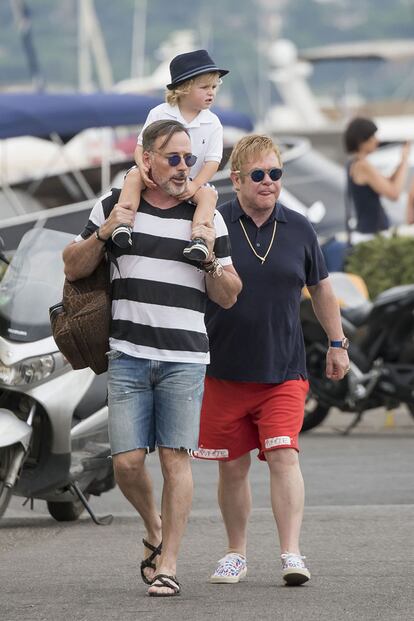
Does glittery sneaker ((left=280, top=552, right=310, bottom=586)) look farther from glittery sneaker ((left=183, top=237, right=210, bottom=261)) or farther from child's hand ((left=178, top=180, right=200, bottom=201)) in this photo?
child's hand ((left=178, top=180, right=200, bottom=201))

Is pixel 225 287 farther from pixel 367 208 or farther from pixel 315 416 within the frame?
pixel 367 208

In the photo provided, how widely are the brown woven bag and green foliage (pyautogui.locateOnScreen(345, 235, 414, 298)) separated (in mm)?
8015

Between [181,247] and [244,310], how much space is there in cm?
53

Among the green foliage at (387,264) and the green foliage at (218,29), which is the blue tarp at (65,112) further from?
the green foliage at (218,29)

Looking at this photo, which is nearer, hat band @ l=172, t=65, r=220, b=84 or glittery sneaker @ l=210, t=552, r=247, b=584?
glittery sneaker @ l=210, t=552, r=247, b=584

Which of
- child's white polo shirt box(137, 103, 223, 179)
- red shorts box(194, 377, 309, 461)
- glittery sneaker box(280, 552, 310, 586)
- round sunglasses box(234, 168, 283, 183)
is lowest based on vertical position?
glittery sneaker box(280, 552, 310, 586)

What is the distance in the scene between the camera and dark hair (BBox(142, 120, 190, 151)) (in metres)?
7.46

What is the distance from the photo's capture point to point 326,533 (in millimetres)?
9148

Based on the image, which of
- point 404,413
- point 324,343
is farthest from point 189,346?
point 404,413

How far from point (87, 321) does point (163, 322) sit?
0.30 m

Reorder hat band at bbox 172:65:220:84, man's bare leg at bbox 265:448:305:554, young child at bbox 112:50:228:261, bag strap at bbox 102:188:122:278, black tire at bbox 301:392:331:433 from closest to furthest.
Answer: young child at bbox 112:50:228:261 → bag strap at bbox 102:188:122:278 → man's bare leg at bbox 265:448:305:554 → hat band at bbox 172:65:220:84 → black tire at bbox 301:392:331:433

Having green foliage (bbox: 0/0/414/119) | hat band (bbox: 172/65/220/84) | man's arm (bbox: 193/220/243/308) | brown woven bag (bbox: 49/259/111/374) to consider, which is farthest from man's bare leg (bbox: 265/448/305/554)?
green foliage (bbox: 0/0/414/119)

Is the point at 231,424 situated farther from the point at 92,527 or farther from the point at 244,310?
the point at 92,527

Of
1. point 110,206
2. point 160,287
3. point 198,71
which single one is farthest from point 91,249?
point 198,71
